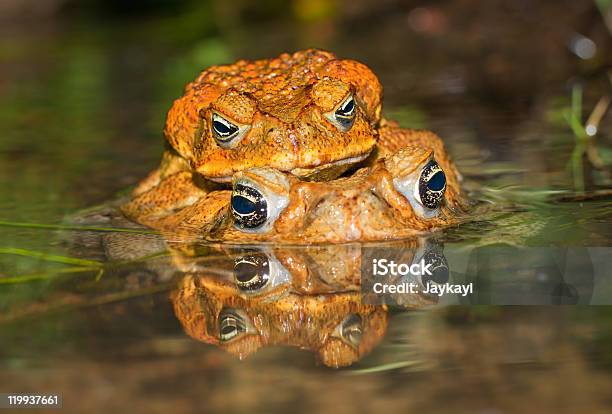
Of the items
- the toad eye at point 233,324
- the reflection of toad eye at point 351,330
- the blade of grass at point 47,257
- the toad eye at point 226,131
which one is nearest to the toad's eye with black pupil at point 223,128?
the toad eye at point 226,131

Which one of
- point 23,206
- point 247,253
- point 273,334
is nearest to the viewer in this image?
point 273,334

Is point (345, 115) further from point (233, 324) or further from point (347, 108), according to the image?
point (233, 324)

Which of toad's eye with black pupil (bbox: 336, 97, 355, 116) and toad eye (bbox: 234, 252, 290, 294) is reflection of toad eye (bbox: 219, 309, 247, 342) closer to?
toad eye (bbox: 234, 252, 290, 294)

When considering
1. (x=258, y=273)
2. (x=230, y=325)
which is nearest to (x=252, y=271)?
(x=258, y=273)

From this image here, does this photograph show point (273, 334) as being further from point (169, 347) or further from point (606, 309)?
point (606, 309)

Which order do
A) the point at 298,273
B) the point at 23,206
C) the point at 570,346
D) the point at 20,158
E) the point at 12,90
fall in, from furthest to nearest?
the point at 12,90, the point at 20,158, the point at 23,206, the point at 298,273, the point at 570,346

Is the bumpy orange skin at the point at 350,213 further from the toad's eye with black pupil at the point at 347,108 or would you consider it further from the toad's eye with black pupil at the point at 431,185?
the toad's eye with black pupil at the point at 347,108

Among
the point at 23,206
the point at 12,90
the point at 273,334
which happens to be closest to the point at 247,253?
the point at 273,334
